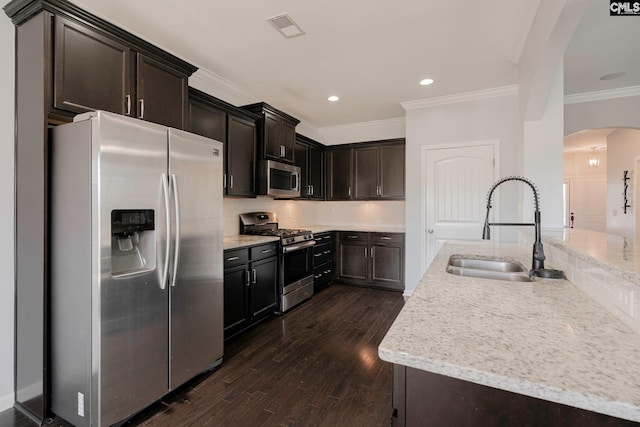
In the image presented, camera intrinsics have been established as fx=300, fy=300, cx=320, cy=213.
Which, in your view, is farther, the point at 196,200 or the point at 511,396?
the point at 196,200

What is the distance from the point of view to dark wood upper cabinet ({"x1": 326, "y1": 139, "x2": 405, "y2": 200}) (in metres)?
4.77

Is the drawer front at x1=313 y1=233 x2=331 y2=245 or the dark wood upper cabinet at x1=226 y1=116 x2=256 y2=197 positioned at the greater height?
the dark wood upper cabinet at x1=226 y1=116 x2=256 y2=197

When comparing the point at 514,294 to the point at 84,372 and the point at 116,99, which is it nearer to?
the point at 84,372

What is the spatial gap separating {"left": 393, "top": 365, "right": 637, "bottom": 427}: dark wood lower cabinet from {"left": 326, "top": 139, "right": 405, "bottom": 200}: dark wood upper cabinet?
4103mm

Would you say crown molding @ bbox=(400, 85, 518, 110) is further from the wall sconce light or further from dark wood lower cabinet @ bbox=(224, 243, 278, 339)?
the wall sconce light

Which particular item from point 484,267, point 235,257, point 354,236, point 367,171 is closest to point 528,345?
point 484,267

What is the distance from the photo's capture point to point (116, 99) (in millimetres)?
2023

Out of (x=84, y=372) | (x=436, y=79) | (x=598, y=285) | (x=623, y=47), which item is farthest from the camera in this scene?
(x=436, y=79)

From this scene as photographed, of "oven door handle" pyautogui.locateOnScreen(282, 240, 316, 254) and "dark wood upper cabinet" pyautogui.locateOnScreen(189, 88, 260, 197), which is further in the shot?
"oven door handle" pyautogui.locateOnScreen(282, 240, 316, 254)

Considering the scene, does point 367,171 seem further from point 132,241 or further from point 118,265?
point 118,265

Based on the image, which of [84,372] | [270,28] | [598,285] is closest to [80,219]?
[84,372]

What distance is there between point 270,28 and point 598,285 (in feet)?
8.67

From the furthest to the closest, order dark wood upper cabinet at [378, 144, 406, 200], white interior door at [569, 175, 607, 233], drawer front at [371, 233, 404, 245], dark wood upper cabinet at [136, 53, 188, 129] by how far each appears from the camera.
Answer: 1. white interior door at [569, 175, 607, 233]
2. dark wood upper cabinet at [378, 144, 406, 200]
3. drawer front at [371, 233, 404, 245]
4. dark wood upper cabinet at [136, 53, 188, 129]

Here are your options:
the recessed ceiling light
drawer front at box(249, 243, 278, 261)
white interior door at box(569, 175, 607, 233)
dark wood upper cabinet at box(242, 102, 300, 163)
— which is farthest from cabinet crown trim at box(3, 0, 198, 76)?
white interior door at box(569, 175, 607, 233)
